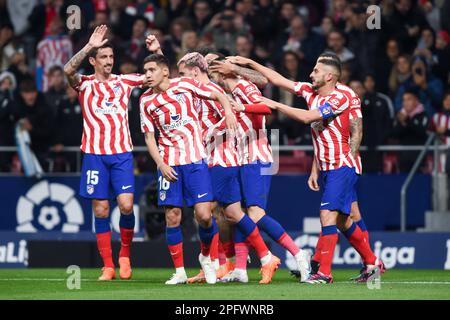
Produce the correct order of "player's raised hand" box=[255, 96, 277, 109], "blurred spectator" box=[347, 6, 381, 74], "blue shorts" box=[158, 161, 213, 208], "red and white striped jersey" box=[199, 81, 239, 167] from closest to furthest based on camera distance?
"player's raised hand" box=[255, 96, 277, 109], "blue shorts" box=[158, 161, 213, 208], "red and white striped jersey" box=[199, 81, 239, 167], "blurred spectator" box=[347, 6, 381, 74]

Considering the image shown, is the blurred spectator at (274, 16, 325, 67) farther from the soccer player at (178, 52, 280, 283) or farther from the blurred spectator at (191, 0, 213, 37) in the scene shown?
the soccer player at (178, 52, 280, 283)

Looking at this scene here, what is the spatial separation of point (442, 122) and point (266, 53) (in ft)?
11.9

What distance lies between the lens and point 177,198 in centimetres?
1246

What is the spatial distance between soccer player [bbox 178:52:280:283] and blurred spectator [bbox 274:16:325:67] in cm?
663

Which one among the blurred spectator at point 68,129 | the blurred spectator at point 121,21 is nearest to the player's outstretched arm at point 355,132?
the blurred spectator at point 68,129

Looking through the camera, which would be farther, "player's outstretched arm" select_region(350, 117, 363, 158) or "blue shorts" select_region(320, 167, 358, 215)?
"player's outstretched arm" select_region(350, 117, 363, 158)

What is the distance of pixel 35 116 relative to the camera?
18531 mm

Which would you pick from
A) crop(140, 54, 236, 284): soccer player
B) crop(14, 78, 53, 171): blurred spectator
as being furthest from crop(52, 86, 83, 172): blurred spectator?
crop(140, 54, 236, 284): soccer player

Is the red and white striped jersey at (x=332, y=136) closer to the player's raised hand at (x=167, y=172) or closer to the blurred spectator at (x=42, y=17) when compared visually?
the player's raised hand at (x=167, y=172)

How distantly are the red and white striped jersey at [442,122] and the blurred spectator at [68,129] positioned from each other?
5.22 m

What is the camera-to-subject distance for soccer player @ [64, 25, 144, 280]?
45.0ft

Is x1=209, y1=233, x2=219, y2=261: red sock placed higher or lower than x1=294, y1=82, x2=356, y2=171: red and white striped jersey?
lower

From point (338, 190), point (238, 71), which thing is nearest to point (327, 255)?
point (338, 190)

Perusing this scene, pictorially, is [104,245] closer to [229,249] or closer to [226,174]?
[229,249]
